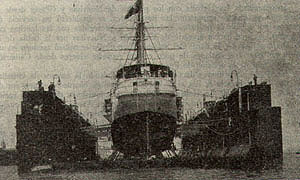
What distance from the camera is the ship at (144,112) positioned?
22.6 meters

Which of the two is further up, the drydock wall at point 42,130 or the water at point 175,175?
the drydock wall at point 42,130

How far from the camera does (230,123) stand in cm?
2525

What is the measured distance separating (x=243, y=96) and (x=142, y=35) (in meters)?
7.75

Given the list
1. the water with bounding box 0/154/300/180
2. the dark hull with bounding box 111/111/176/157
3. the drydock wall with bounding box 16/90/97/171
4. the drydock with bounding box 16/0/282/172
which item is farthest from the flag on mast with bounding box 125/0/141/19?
the water with bounding box 0/154/300/180

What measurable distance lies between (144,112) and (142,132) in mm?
1114

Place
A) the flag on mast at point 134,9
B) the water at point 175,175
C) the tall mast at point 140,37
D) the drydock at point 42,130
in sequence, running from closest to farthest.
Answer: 1. the water at point 175,175
2. the drydock at point 42,130
3. the flag on mast at point 134,9
4. the tall mast at point 140,37

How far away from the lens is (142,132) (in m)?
22.7

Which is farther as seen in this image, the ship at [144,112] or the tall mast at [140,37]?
the tall mast at [140,37]

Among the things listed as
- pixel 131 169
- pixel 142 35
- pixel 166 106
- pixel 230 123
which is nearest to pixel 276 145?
pixel 230 123

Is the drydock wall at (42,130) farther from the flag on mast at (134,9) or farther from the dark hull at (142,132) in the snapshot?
the flag on mast at (134,9)

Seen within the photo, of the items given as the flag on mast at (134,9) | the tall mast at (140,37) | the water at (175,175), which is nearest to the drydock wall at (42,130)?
the water at (175,175)

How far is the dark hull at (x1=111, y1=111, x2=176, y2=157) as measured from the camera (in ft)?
73.8

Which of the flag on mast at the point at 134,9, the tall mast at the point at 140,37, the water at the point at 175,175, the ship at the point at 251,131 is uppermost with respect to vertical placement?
the flag on mast at the point at 134,9

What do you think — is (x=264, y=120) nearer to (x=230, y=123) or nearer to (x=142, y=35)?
(x=230, y=123)
